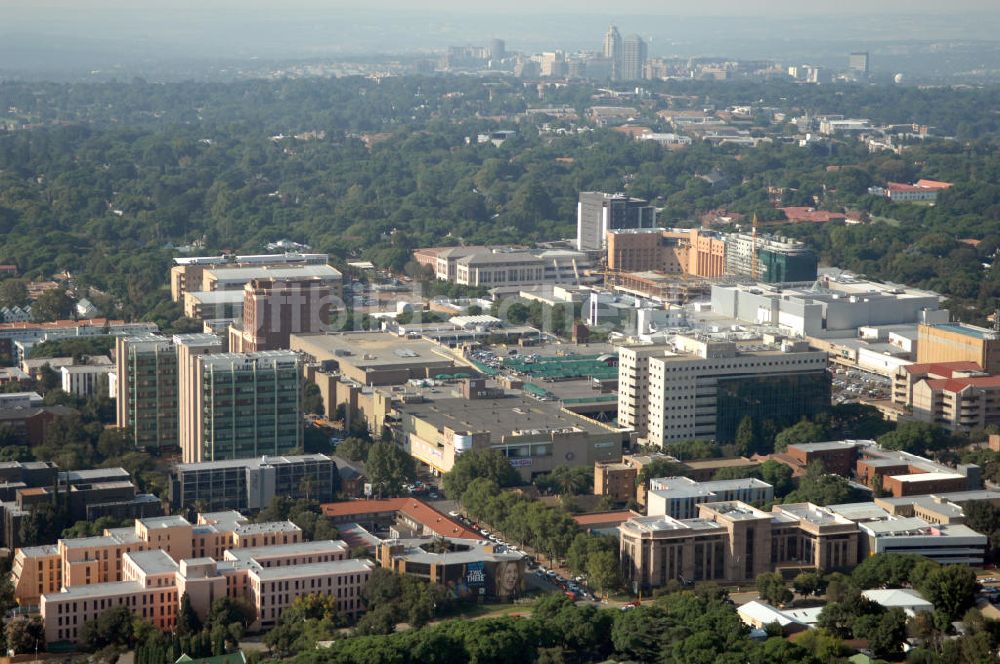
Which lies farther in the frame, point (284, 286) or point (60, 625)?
point (284, 286)

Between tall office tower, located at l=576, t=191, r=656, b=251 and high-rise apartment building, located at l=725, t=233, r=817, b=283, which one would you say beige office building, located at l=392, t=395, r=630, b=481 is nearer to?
high-rise apartment building, located at l=725, t=233, r=817, b=283

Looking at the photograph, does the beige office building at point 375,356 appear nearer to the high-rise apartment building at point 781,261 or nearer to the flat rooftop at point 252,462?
the flat rooftop at point 252,462

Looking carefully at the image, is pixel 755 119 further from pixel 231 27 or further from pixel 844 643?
pixel 231 27

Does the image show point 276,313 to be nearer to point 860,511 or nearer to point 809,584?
point 860,511

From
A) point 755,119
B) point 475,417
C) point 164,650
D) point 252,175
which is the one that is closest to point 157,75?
point 755,119

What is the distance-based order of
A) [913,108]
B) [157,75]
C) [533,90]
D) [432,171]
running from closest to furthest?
[432,171], [913,108], [533,90], [157,75]

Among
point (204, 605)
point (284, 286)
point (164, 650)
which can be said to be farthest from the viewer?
point (284, 286)

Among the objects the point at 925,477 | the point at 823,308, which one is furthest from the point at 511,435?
the point at 823,308
